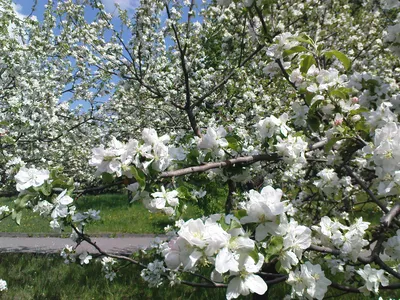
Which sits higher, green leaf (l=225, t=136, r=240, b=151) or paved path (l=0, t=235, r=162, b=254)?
green leaf (l=225, t=136, r=240, b=151)

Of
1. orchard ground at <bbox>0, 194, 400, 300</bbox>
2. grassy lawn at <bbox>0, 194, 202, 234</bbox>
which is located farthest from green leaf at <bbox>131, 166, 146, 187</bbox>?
grassy lawn at <bbox>0, 194, 202, 234</bbox>

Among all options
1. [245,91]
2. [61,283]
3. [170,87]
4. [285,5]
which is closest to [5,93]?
[170,87]

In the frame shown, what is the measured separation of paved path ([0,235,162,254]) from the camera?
26.8 feet

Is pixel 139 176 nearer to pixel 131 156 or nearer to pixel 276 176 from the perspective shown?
pixel 131 156

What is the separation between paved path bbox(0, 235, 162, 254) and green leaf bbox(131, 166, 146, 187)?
662 cm

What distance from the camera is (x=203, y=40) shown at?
540 cm

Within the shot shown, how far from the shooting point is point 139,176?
1425 millimetres

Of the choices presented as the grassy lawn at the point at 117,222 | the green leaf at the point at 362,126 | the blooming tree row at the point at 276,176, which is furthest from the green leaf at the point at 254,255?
the grassy lawn at the point at 117,222

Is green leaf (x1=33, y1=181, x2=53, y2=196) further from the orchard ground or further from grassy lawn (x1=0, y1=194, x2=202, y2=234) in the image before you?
grassy lawn (x1=0, y1=194, x2=202, y2=234)

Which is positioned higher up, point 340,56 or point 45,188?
point 340,56

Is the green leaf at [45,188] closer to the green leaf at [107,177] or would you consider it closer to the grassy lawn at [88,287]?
the green leaf at [107,177]

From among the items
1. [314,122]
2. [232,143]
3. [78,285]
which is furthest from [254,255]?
[78,285]

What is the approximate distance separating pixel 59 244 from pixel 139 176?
865 centimetres

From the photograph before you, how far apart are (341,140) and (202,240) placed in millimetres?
1141
